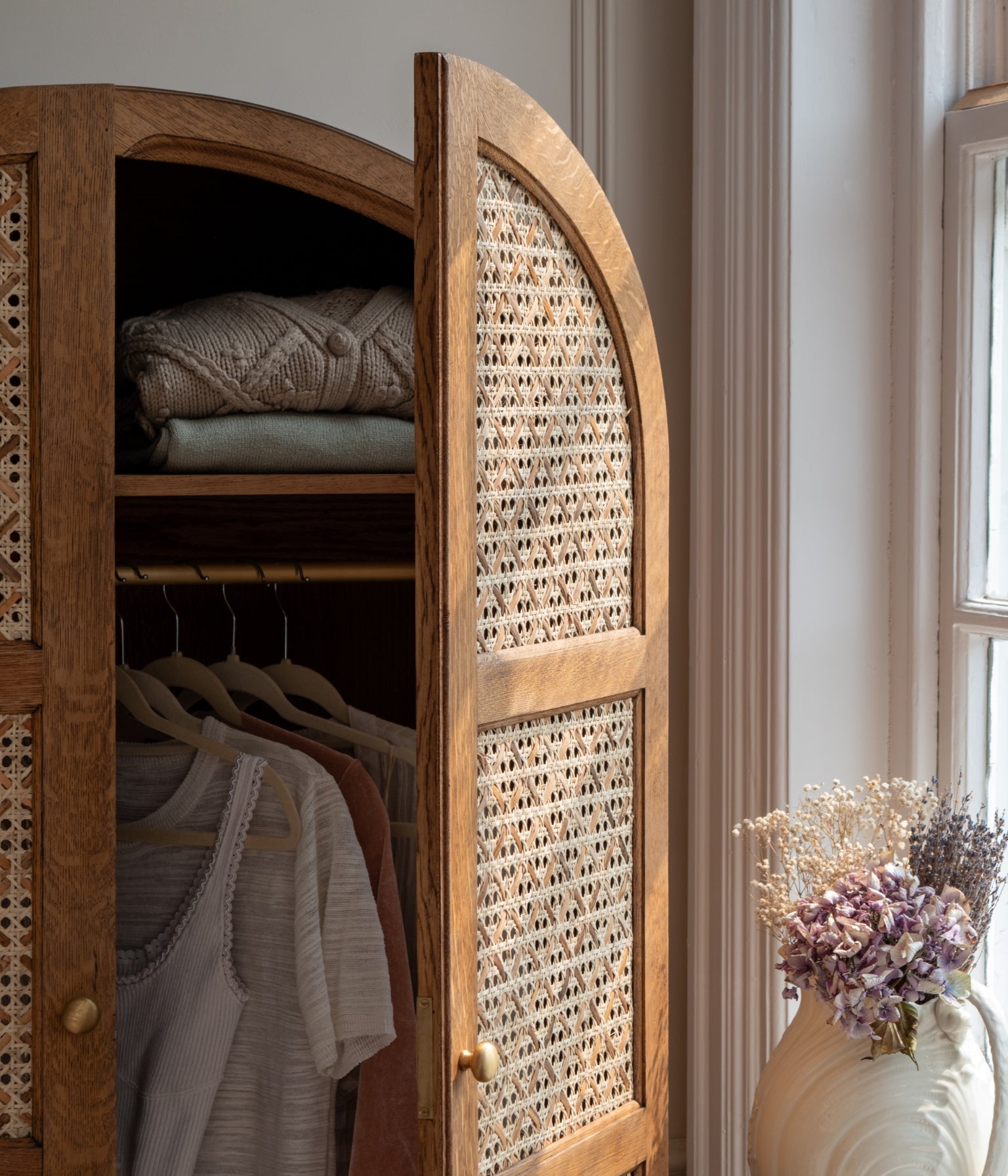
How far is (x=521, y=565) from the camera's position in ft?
3.78

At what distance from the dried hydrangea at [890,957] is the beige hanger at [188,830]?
0.62m

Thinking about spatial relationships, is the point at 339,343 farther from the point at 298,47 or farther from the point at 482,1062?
the point at 482,1062

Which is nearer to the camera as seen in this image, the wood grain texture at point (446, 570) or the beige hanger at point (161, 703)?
the wood grain texture at point (446, 570)

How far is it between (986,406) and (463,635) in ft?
3.10

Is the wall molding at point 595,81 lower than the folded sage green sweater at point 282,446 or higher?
higher

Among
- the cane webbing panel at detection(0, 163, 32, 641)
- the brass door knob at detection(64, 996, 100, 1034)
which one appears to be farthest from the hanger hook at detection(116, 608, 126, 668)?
the brass door knob at detection(64, 996, 100, 1034)

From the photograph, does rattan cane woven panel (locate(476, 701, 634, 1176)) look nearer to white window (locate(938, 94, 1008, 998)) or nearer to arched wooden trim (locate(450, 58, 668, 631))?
arched wooden trim (locate(450, 58, 668, 631))

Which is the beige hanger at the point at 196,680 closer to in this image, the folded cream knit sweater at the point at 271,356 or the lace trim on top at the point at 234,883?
the lace trim on top at the point at 234,883

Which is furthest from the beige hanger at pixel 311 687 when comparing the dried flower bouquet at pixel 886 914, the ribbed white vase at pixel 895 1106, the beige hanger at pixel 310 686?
the ribbed white vase at pixel 895 1106

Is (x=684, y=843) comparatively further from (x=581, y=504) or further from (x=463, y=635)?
(x=463, y=635)

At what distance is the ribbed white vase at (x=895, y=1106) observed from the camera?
3.90ft

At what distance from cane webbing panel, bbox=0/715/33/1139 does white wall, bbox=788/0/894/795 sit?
1.00 m

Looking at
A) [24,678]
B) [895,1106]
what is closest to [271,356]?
[24,678]

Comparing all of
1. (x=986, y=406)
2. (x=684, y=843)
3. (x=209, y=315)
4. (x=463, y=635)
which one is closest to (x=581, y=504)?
(x=463, y=635)
